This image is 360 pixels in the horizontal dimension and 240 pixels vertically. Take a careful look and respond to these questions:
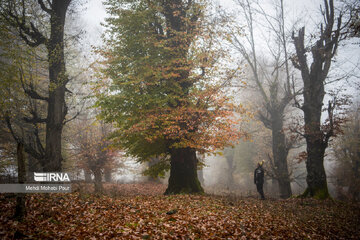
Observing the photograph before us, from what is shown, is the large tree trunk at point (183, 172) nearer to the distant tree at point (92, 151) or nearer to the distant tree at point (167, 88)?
the distant tree at point (167, 88)

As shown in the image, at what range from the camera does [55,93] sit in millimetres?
9547

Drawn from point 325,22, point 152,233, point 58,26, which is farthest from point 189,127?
point 325,22

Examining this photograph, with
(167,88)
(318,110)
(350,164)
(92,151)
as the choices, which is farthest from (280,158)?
(92,151)

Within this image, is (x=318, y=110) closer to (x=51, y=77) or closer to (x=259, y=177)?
(x=259, y=177)

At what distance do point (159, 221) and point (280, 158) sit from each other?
40.5 feet

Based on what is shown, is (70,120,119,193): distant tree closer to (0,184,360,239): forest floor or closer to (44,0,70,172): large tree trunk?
(44,0,70,172): large tree trunk

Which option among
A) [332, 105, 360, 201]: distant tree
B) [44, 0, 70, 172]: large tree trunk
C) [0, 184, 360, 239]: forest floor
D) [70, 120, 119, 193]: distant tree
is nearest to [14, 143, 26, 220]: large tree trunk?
[0, 184, 360, 239]: forest floor

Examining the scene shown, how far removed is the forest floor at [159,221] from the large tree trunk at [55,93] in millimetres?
2203

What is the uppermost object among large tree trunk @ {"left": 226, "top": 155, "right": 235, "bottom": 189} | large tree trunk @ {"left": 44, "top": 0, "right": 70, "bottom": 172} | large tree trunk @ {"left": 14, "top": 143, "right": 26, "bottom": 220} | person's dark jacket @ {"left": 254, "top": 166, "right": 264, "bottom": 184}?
large tree trunk @ {"left": 44, "top": 0, "right": 70, "bottom": 172}

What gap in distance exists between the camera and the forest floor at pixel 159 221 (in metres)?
5.06

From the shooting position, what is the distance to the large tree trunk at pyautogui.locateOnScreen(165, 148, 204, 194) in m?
11.3

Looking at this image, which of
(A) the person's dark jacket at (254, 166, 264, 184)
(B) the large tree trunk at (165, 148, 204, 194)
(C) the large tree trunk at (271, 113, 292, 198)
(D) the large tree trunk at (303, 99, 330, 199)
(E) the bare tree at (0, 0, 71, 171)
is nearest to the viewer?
(E) the bare tree at (0, 0, 71, 171)

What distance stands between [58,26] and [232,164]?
2946cm

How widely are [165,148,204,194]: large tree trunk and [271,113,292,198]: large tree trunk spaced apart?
23.4 ft
